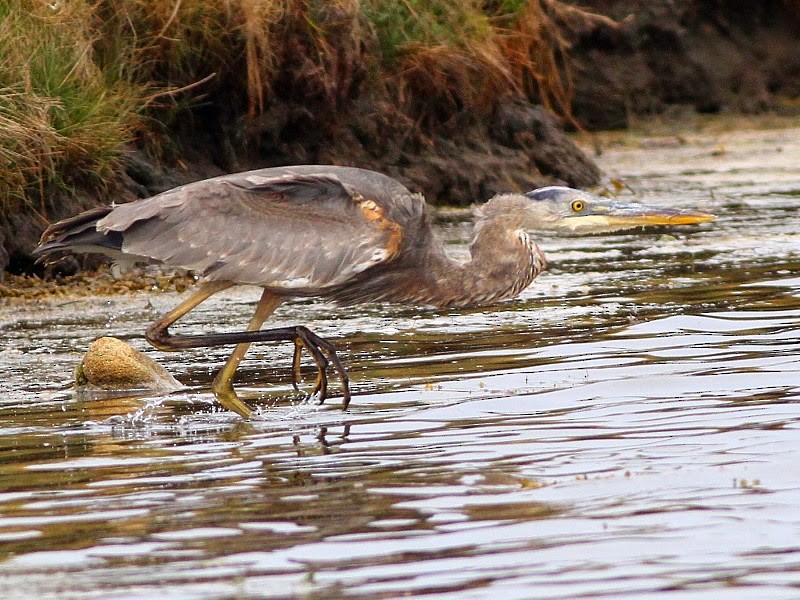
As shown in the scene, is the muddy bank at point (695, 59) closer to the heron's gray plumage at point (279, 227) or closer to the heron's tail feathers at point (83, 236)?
the heron's gray plumage at point (279, 227)

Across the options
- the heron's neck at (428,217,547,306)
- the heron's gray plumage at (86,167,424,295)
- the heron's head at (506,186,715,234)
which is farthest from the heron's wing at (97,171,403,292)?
the heron's head at (506,186,715,234)

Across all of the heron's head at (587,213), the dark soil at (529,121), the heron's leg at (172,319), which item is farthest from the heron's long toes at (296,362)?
the dark soil at (529,121)

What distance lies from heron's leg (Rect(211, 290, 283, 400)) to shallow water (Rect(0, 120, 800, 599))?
0.50 feet

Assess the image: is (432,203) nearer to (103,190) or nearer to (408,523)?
(103,190)

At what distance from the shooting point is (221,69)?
1194cm

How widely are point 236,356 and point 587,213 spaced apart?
1924 mm

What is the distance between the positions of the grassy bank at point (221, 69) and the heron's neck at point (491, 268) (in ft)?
11.4

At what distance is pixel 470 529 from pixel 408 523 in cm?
21

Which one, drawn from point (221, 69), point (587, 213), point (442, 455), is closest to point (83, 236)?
point (587, 213)

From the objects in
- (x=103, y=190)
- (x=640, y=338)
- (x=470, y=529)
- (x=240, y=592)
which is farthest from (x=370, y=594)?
(x=103, y=190)

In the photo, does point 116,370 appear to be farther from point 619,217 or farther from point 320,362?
point 619,217

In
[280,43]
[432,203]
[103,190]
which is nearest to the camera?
[103,190]

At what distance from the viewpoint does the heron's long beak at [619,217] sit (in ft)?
25.7

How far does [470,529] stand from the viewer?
468 centimetres
